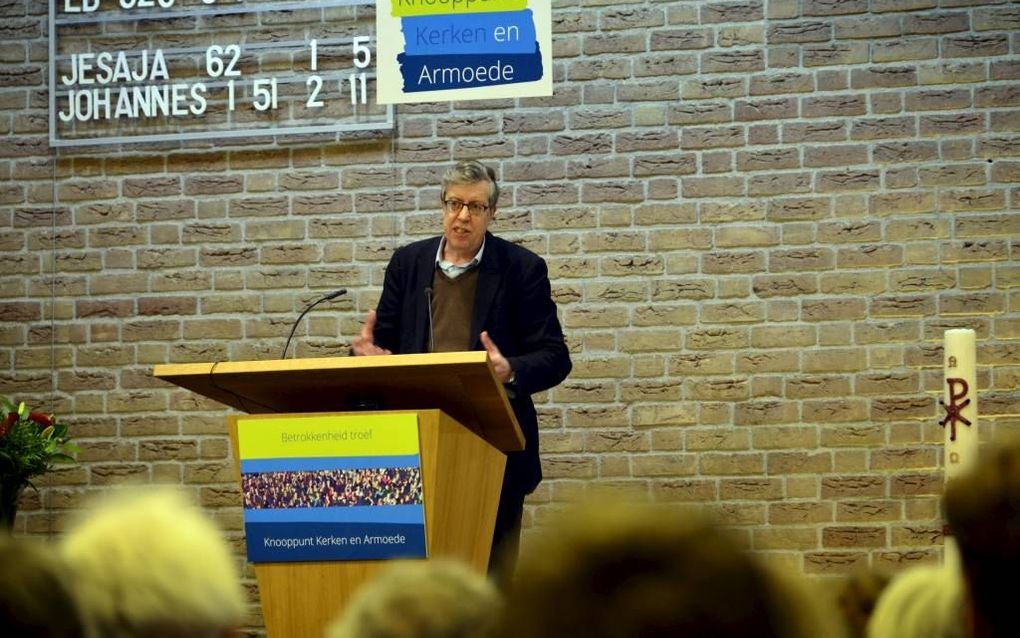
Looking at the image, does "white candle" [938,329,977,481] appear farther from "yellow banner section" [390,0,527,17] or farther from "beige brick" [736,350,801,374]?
"yellow banner section" [390,0,527,17]

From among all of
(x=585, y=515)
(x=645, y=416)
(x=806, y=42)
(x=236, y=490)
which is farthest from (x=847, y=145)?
(x=585, y=515)

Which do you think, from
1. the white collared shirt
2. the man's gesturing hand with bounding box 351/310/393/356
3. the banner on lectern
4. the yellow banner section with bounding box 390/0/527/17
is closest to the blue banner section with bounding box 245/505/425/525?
the banner on lectern

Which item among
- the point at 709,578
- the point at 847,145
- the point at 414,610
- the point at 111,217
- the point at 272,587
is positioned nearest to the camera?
the point at 709,578

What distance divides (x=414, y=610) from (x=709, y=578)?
35cm

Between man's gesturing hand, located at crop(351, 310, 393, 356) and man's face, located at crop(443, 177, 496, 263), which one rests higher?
man's face, located at crop(443, 177, 496, 263)

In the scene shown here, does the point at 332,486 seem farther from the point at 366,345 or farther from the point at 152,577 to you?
the point at 152,577

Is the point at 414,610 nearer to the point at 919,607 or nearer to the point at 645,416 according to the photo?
the point at 919,607

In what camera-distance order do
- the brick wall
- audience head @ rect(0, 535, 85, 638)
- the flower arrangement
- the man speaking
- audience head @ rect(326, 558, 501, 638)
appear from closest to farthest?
audience head @ rect(0, 535, 85, 638)
audience head @ rect(326, 558, 501, 638)
the man speaking
the flower arrangement
the brick wall

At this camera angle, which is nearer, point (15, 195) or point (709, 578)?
point (709, 578)

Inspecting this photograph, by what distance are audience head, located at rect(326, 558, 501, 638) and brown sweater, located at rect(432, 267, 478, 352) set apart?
2.84m

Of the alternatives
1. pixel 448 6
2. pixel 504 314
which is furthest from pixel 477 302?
pixel 448 6

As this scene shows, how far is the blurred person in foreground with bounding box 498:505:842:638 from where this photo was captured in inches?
26.8

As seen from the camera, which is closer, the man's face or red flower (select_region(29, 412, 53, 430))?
the man's face

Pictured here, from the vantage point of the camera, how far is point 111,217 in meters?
5.47
